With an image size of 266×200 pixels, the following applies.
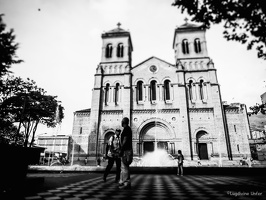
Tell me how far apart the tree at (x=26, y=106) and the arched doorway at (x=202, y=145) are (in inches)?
805

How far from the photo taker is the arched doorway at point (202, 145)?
71.6 feet

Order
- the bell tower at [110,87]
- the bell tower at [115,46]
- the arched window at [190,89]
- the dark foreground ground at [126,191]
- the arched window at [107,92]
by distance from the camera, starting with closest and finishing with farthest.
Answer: the dark foreground ground at [126,191], the bell tower at [110,87], the arched window at [190,89], the arched window at [107,92], the bell tower at [115,46]

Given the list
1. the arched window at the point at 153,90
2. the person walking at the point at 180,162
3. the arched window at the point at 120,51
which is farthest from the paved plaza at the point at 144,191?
the arched window at the point at 120,51

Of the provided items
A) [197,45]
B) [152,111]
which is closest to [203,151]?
[152,111]

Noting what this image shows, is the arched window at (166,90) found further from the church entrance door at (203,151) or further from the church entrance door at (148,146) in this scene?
the church entrance door at (203,151)

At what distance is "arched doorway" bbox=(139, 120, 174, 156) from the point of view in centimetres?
2270

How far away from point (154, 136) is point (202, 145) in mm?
6261

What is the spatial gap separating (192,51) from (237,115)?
38.2 ft

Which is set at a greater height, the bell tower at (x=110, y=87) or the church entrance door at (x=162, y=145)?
the bell tower at (x=110, y=87)

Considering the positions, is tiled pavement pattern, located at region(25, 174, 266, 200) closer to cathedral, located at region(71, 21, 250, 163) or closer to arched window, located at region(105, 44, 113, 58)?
cathedral, located at region(71, 21, 250, 163)

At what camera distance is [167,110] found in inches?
927

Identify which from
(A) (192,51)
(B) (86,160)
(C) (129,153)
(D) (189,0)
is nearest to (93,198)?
(C) (129,153)

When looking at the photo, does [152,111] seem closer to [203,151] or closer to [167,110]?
[167,110]

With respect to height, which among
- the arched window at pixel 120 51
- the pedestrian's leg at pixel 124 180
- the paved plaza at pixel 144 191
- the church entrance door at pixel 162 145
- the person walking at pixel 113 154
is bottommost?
the paved plaza at pixel 144 191
